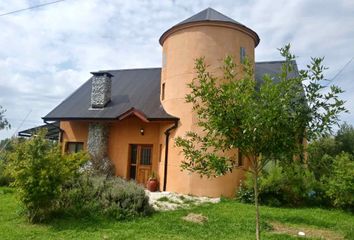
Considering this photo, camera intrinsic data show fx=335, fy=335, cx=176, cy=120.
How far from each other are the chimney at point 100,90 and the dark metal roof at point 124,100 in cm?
32

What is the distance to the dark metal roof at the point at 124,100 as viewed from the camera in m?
17.3

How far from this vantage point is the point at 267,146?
5738 mm

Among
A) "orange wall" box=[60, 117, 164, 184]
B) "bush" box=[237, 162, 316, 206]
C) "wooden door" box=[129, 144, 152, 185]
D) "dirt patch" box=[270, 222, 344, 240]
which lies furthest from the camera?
"wooden door" box=[129, 144, 152, 185]

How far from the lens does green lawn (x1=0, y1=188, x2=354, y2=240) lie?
27.5 ft

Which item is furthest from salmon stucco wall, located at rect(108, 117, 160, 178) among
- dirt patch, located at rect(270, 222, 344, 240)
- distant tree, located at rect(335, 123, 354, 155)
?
distant tree, located at rect(335, 123, 354, 155)

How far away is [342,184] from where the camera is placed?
40.1ft

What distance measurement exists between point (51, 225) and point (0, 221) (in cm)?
153

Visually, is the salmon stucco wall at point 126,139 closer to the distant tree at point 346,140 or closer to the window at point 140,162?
the window at point 140,162

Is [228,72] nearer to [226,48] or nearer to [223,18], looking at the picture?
[226,48]

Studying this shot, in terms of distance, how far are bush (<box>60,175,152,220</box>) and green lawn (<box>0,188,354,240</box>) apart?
0.41m

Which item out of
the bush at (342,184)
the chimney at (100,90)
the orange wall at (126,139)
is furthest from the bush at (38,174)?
the bush at (342,184)

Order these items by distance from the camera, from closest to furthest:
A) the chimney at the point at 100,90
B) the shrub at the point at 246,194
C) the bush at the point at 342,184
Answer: the bush at the point at 342,184 → the shrub at the point at 246,194 → the chimney at the point at 100,90

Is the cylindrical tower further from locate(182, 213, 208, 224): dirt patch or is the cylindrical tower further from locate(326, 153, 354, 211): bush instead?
locate(326, 153, 354, 211): bush

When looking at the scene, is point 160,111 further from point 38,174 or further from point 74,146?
point 38,174
